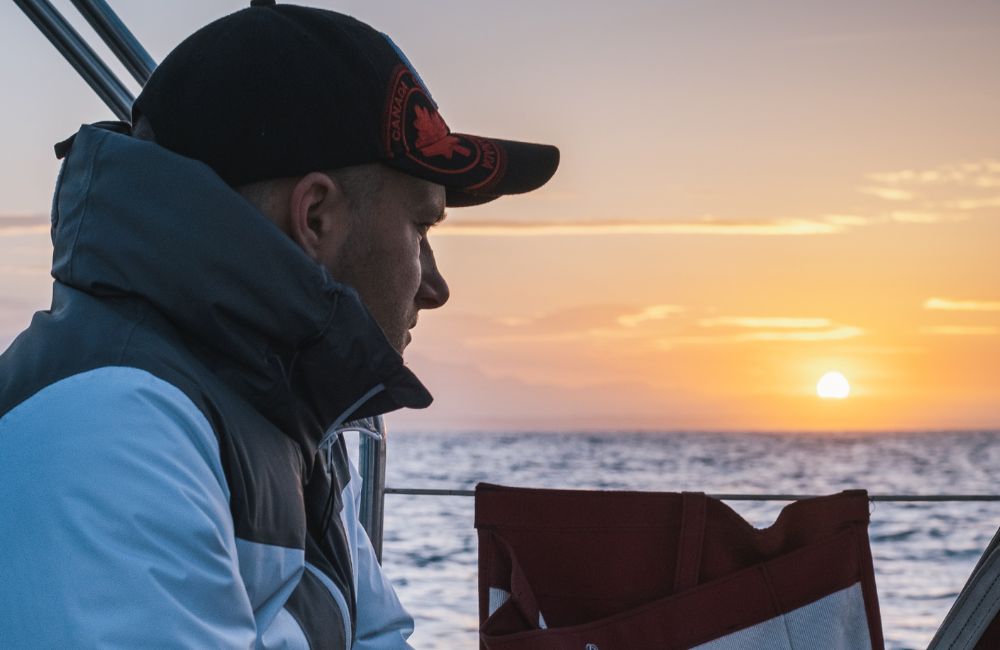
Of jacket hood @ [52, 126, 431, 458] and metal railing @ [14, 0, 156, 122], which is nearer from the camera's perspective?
jacket hood @ [52, 126, 431, 458]

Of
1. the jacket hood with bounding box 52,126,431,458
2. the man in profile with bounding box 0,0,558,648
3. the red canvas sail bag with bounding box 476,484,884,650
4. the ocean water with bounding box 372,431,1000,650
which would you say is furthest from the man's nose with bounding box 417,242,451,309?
the ocean water with bounding box 372,431,1000,650

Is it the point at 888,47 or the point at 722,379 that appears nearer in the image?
the point at 888,47

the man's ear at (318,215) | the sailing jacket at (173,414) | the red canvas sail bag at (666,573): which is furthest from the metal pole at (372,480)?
the man's ear at (318,215)

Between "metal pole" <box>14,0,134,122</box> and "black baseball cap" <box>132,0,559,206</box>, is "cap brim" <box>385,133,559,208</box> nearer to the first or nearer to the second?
"black baseball cap" <box>132,0,559,206</box>

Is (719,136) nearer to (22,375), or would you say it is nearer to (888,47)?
(888,47)

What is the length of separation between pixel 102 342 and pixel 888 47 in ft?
53.6

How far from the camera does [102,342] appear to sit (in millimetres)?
819

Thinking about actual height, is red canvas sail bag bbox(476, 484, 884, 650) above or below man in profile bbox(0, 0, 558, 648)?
below

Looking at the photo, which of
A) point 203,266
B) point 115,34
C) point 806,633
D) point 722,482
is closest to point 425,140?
point 203,266

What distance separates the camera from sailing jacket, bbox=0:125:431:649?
70 centimetres

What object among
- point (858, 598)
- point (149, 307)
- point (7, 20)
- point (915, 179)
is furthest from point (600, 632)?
point (915, 179)

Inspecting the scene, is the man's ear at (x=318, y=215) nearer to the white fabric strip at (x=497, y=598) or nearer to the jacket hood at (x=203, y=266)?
the jacket hood at (x=203, y=266)

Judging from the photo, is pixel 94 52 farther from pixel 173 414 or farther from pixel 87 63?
pixel 173 414

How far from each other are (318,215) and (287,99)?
0.31ft
